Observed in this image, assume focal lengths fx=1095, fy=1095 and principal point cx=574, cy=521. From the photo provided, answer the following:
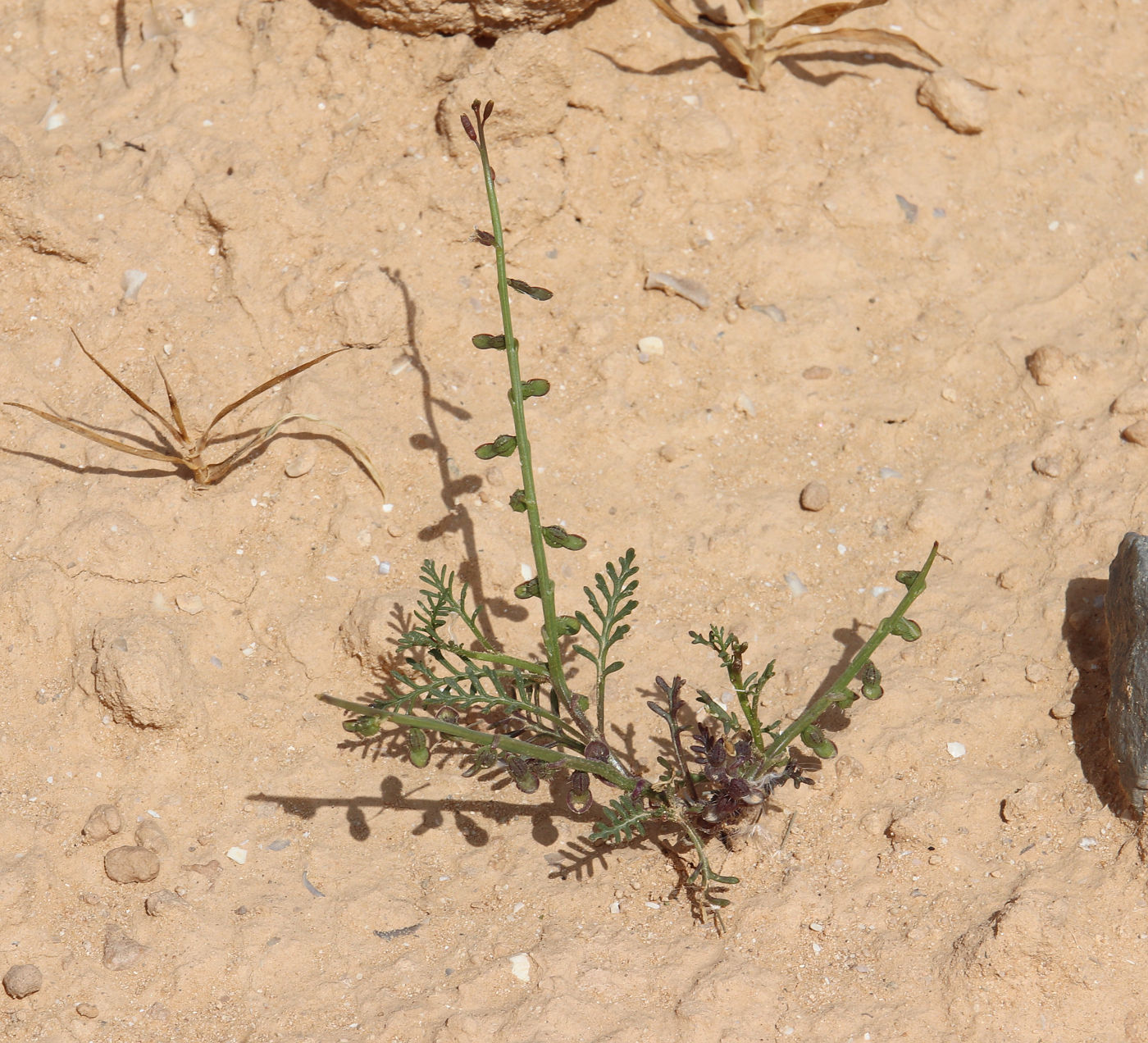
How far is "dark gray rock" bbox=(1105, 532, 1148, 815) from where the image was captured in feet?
8.72

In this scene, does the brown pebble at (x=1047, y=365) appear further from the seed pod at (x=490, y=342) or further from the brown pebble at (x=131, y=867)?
the brown pebble at (x=131, y=867)

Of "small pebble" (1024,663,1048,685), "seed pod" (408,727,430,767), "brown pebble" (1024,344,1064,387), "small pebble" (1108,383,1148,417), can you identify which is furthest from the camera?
"brown pebble" (1024,344,1064,387)

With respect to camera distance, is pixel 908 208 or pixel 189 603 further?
pixel 908 208

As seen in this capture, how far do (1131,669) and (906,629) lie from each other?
29.4 inches

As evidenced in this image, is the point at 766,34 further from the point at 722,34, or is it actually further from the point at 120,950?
the point at 120,950

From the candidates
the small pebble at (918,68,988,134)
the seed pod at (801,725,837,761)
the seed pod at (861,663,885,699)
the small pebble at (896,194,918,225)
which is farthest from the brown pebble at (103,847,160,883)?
the small pebble at (918,68,988,134)

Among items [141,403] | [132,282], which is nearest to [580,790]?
[141,403]

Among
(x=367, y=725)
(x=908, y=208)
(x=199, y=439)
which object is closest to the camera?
A: (x=367, y=725)

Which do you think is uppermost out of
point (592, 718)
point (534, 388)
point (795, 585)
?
point (534, 388)

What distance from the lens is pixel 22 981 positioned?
2533 millimetres

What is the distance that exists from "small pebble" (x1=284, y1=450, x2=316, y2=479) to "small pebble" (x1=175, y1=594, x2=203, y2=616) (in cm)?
47

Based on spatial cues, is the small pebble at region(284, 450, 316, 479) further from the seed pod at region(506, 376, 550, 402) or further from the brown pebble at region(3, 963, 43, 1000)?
the brown pebble at region(3, 963, 43, 1000)

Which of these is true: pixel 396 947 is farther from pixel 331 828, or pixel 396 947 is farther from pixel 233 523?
pixel 233 523

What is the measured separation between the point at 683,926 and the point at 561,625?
806 millimetres
